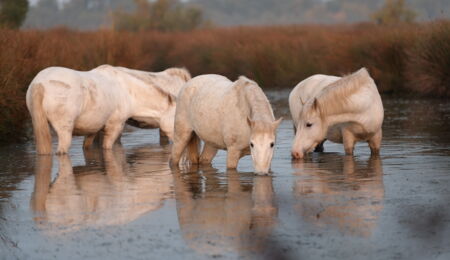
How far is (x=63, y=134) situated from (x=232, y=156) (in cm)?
342

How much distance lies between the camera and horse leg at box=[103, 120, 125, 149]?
48.6ft

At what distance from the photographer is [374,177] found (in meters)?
10.4

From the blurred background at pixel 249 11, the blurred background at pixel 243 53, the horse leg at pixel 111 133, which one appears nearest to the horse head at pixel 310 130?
the horse leg at pixel 111 133

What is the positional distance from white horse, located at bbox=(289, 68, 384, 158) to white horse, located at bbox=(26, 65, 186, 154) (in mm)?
3271

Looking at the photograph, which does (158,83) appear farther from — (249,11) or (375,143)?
(249,11)

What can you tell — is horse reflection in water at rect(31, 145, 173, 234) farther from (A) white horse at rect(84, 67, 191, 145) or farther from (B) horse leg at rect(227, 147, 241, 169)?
A: (A) white horse at rect(84, 67, 191, 145)

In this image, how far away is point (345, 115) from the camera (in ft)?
40.9

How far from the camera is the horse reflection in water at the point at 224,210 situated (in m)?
7.18

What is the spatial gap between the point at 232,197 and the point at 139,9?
50.6 m

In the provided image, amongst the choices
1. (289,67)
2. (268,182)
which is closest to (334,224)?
(268,182)

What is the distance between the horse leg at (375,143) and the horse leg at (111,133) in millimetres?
4374

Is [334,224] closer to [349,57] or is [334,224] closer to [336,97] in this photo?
[336,97]

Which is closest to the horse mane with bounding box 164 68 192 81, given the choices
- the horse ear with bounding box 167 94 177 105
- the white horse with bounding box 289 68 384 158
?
the horse ear with bounding box 167 94 177 105

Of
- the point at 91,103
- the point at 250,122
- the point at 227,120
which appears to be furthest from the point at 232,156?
the point at 91,103
